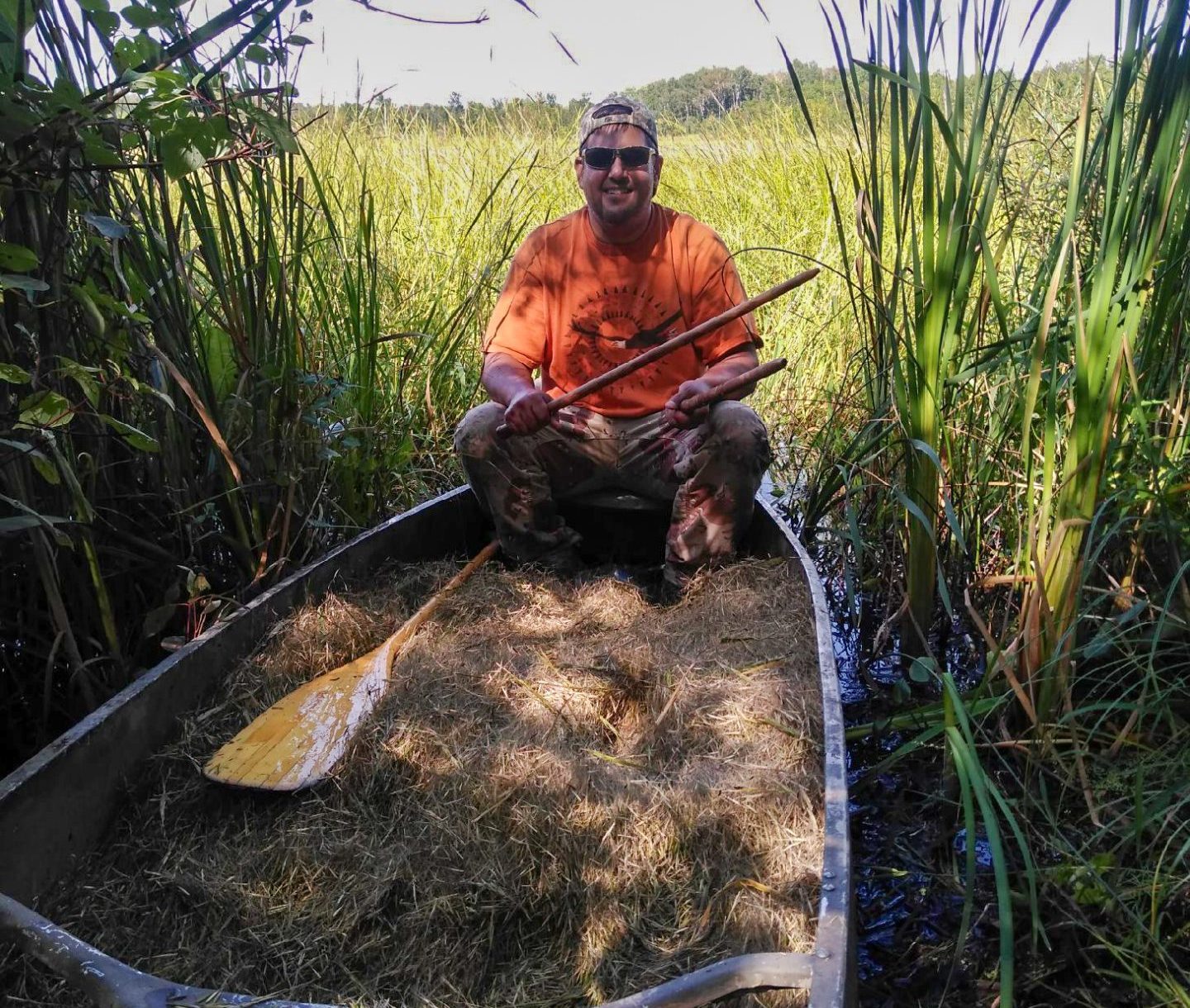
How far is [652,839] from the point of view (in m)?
1.86

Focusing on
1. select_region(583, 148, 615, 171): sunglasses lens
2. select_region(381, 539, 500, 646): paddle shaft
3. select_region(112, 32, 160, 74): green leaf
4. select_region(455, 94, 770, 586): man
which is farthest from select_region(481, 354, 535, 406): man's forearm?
select_region(112, 32, 160, 74): green leaf

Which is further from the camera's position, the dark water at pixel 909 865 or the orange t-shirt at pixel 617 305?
the orange t-shirt at pixel 617 305

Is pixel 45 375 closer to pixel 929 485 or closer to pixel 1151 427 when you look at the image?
pixel 929 485

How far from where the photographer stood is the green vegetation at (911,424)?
1854mm

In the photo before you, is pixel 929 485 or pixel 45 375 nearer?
pixel 45 375

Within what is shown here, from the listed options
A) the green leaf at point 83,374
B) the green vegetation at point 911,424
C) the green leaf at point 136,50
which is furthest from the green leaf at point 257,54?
the green leaf at point 83,374

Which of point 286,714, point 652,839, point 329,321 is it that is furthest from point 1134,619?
point 329,321

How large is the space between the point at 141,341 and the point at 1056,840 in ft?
7.02

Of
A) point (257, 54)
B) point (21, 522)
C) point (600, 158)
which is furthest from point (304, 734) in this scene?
point (600, 158)

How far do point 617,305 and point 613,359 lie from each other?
0.57ft

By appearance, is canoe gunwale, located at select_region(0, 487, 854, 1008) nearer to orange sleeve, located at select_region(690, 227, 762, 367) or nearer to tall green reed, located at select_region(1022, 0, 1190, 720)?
tall green reed, located at select_region(1022, 0, 1190, 720)

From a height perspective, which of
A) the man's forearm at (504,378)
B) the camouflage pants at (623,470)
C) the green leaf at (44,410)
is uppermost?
the green leaf at (44,410)

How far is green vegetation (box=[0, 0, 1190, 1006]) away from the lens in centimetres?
185

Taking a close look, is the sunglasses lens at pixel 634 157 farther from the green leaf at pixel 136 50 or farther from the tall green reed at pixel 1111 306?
the green leaf at pixel 136 50
